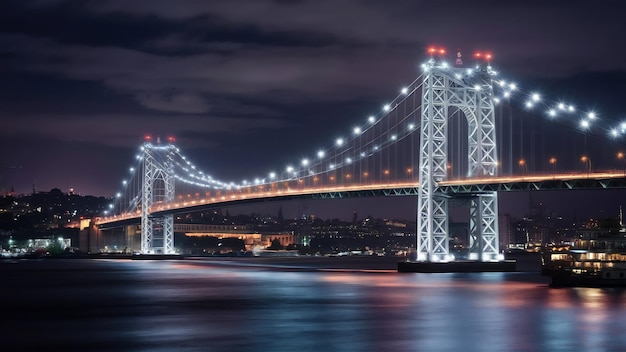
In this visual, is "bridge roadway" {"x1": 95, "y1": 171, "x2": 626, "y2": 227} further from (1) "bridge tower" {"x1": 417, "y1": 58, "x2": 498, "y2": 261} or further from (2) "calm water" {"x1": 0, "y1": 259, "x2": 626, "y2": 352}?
(2) "calm water" {"x1": 0, "y1": 259, "x2": 626, "y2": 352}

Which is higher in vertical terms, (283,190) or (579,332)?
(283,190)

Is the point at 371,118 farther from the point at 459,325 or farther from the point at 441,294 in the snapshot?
the point at 459,325

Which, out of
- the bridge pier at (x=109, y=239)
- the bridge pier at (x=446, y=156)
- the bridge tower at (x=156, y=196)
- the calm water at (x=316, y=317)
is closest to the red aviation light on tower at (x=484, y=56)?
the bridge pier at (x=446, y=156)

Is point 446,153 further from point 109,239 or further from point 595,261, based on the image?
point 109,239

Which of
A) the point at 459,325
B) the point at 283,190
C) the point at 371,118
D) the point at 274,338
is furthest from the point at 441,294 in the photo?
the point at 283,190

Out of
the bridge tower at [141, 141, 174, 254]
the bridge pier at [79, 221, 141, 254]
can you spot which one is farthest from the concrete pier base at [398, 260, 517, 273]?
the bridge pier at [79, 221, 141, 254]

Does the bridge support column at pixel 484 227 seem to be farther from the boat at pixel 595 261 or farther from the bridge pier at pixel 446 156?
the boat at pixel 595 261
